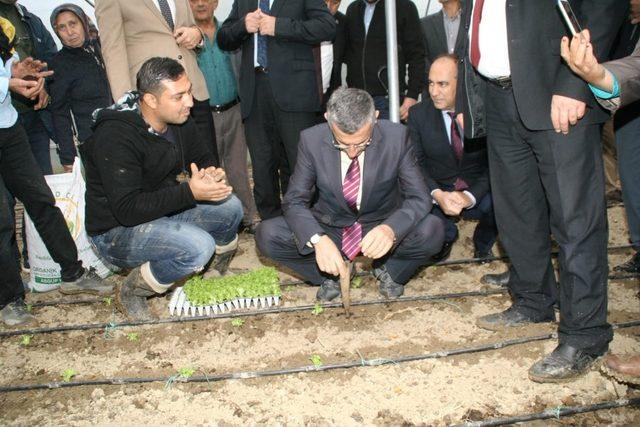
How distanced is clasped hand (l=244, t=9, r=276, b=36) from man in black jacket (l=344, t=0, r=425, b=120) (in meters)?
1.05

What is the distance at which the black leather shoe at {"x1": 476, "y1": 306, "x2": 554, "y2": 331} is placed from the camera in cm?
321

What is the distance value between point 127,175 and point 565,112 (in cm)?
253

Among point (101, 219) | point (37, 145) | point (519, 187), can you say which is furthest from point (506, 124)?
point (37, 145)

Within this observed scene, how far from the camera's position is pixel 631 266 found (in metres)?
3.79

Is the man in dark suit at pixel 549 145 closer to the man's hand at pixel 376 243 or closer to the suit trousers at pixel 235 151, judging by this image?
the man's hand at pixel 376 243

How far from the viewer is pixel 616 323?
3.12 metres

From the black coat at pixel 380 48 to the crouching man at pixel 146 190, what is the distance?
6.49 feet

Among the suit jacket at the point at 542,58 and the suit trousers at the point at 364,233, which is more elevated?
the suit jacket at the point at 542,58

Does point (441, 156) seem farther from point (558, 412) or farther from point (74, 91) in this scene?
point (74, 91)

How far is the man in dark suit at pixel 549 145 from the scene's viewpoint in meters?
2.48

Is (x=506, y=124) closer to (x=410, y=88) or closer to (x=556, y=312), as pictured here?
(x=556, y=312)

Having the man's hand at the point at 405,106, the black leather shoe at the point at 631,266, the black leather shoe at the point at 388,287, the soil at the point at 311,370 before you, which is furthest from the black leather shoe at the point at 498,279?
the man's hand at the point at 405,106

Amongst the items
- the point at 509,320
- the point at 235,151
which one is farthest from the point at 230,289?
the point at 509,320

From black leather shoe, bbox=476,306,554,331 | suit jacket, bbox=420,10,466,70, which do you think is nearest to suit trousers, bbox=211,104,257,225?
suit jacket, bbox=420,10,466,70
